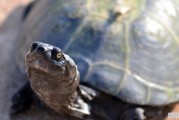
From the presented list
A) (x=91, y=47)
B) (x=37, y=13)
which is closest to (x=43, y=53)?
(x=91, y=47)

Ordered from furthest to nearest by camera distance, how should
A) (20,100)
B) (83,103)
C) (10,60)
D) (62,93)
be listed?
(10,60) → (20,100) → (83,103) → (62,93)

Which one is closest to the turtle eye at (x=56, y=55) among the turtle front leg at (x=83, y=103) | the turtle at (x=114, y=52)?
the turtle at (x=114, y=52)

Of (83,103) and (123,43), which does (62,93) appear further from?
(123,43)

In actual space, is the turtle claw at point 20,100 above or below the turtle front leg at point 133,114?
above

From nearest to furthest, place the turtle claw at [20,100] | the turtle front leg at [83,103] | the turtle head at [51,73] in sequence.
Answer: the turtle head at [51,73], the turtle front leg at [83,103], the turtle claw at [20,100]

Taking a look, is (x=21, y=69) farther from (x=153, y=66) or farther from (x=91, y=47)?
(x=153, y=66)

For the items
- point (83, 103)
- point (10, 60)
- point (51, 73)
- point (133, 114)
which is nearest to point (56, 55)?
point (51, 73)

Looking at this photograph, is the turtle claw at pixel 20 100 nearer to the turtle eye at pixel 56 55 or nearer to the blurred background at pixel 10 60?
the blurred background at pixel 10 60
